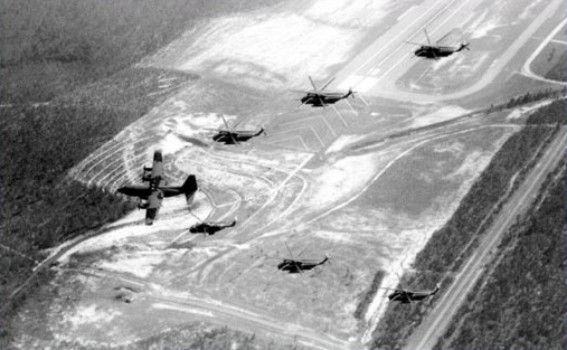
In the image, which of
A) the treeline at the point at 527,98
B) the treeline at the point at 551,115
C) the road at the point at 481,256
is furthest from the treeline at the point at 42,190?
the treeline at the point at 551,115

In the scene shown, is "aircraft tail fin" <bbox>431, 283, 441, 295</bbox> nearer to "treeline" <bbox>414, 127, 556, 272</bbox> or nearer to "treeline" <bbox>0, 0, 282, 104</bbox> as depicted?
"treeline" <bbox>414, 127, 556, 272</bbox>

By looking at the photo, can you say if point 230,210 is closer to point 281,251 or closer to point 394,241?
point 281,251

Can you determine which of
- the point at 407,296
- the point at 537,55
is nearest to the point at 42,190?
the point at 407,296

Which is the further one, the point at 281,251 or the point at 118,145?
the point at 118,145

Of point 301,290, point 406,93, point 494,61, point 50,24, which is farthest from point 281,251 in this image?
point 50,24

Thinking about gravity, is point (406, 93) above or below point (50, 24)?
below

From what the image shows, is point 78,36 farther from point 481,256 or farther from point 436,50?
point 481,256
